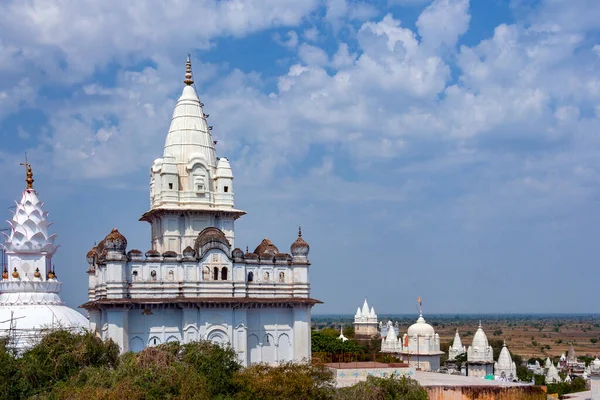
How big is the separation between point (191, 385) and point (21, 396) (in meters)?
5.88

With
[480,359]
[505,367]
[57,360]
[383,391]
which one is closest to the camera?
[57,360]

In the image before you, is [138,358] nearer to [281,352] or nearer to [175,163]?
[281,352]

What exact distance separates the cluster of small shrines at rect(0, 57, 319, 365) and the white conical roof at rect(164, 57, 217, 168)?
6cm

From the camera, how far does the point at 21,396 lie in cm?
2619

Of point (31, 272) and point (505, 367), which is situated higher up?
point (31, 272)

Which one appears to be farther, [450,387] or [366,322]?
[366,322]

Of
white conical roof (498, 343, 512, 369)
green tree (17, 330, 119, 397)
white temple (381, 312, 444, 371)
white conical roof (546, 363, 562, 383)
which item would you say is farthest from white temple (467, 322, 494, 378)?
green tree (17, 330, 119, 397)

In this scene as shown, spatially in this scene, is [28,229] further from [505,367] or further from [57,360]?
[505,367]

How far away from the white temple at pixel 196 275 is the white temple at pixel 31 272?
1878 millimetres

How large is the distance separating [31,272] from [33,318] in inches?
120

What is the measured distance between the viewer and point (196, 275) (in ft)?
120

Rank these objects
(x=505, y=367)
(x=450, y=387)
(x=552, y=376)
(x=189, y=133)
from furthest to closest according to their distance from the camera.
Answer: (x=552, y=376), (x=505, y=367), (x=189, y=133), (x=450, y=387)

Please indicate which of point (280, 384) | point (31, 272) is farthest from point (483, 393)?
point (31, 272)

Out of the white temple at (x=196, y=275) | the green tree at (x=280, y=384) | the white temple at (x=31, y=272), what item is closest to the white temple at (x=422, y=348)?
the white temple at (x=196, y=275)
